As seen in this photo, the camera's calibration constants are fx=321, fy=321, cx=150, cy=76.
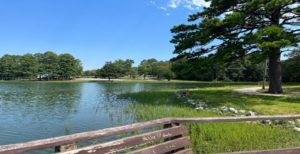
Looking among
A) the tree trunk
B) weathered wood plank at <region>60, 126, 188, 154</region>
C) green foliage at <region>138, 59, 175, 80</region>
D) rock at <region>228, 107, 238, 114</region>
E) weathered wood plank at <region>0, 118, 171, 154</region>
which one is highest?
green foliage at <region>138, 59, 175, 80</region>

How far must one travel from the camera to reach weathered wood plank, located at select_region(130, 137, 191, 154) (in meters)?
4.80

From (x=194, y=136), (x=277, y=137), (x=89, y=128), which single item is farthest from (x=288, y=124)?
(x=89, y=128)

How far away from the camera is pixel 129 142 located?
452cm

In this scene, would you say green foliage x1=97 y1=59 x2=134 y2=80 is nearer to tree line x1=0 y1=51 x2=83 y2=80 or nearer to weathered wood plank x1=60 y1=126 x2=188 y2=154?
tree line x1=0 y1=51 x2=83 y2=80

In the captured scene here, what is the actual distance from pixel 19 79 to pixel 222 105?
4533 inches

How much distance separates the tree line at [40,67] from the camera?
116688mm

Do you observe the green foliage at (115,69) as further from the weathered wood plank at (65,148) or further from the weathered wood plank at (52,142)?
the weathered wood plank at (65,148)

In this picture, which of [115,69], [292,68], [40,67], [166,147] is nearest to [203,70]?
[166,147]

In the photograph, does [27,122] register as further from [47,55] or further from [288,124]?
[47,55]

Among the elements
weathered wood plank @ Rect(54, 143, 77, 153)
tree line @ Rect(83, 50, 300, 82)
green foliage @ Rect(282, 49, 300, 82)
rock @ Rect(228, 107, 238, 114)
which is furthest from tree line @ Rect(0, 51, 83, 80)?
weathered wood plank @ Rect(54, 143, 77, 153)

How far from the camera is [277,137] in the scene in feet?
28.7

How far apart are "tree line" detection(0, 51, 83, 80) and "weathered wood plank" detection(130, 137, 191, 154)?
381 feet

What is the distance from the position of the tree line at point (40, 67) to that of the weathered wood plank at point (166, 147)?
116 metres

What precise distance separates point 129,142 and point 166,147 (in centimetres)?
80
